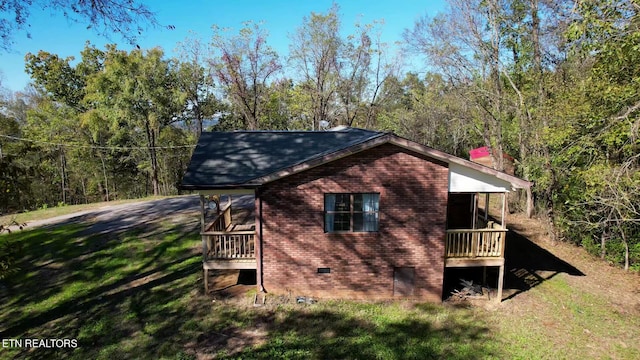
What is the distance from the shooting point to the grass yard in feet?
31.0

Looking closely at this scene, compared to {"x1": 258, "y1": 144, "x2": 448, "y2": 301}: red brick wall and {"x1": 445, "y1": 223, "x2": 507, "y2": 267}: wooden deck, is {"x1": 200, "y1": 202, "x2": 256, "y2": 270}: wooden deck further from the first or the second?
{"x1": 445, "y1": 223, "x2": 507, "y2": 267}: wooden deck

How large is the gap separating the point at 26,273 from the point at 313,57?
26.2 meters

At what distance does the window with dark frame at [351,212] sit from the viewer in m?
11.7

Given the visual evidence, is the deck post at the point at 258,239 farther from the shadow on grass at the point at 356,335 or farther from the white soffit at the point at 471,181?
the white soffit at the point at 471,181

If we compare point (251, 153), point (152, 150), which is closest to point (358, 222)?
point (251, 153)

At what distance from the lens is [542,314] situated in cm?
1132

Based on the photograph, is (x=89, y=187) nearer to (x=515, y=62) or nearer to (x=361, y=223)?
(x=361, y=223)

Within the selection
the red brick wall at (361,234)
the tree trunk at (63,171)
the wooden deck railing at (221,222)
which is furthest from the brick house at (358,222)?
the tree trunk at (63,171)

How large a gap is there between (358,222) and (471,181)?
386cm

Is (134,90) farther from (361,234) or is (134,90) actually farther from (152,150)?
(361,234)

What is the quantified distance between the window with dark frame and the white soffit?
2.49 m

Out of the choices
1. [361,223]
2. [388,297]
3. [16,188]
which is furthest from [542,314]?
[16,188]

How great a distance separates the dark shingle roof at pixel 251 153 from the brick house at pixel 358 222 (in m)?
0.09

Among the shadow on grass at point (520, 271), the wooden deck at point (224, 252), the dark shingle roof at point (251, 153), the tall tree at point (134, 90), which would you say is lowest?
the shadow on grass at point (520, 271)
